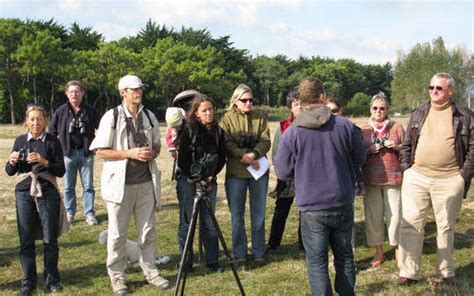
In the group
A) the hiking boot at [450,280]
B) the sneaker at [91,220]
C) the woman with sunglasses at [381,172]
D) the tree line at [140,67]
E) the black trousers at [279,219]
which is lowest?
the hiking boot at [450,280]

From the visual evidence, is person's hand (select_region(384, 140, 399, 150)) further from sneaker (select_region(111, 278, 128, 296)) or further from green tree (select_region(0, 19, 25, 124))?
green tree (select_region(0, 19, 25, 124))

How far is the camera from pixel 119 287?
17.1 ft

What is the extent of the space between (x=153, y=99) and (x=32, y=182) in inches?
2056

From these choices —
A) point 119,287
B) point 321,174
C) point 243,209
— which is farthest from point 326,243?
point 119,287

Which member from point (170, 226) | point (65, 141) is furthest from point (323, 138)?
point (65, 141)

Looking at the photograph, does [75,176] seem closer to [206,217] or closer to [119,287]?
[206,217]

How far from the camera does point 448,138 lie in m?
5.09

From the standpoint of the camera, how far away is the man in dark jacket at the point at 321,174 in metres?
4.00

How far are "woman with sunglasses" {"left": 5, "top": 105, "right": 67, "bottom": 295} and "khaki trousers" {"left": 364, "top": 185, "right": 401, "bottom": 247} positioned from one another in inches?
142

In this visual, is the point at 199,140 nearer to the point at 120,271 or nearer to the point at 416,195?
the point at 120,271

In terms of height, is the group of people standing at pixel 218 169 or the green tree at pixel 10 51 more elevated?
the green tree at pixel 10 51

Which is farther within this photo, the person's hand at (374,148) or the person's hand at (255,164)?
the person's hand at (255,164)

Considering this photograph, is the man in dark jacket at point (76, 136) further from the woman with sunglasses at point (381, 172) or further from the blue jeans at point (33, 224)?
the woman with sunglasses at point (381, 172)

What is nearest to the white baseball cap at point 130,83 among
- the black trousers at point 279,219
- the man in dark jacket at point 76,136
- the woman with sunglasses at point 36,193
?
the woman with sunglasses at point 36,193
